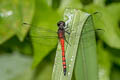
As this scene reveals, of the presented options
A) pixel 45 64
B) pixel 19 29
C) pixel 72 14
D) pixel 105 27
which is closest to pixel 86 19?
pixel 72 14

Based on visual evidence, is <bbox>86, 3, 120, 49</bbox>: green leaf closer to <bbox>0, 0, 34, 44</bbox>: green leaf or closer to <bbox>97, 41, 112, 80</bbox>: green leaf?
<bbox>97, 41, 112, 80</bbox>: green leaf

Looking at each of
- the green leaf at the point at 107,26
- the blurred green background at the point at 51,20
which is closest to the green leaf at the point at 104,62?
the blurred green background at the point at 51,20

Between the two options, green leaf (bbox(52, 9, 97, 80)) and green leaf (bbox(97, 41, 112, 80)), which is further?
green leaf (bbox(97, 41, 112, 80))

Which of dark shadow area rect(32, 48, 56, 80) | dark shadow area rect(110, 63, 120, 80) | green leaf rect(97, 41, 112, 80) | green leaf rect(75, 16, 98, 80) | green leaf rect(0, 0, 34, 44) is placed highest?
green leaf rect(0, 0, 34, 44)

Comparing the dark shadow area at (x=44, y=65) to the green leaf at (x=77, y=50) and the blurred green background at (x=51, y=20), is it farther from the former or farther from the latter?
the green leaf at (x=77, y=50)

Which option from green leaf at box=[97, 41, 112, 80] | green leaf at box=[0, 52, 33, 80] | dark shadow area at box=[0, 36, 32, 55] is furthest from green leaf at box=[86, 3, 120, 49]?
green leaf at box=[0, 52, 33, 80]

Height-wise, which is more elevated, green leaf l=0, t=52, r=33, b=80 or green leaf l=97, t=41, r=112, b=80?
green leaf l=97, t=41, r=112, b=80

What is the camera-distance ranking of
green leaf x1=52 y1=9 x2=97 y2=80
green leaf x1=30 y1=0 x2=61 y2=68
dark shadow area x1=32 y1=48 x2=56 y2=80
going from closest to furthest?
green leaf x1=52 y1=9 x2=97 y2=80
green leaf x1=30 y1=0 x2=61 y2=68
dark shadow area x1=32 y1=48 x2=56 y2=80

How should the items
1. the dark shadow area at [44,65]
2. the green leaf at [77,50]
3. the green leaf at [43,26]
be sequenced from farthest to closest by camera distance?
the dark shadow area at [44,65], the green leaf at [43,26], the green leaf at [77,50]

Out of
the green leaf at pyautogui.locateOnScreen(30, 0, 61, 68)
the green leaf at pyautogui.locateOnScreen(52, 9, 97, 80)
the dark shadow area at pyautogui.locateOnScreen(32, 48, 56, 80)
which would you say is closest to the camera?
the green leaf at pyautogui.locateOnScreen(52, 9, 97, 80)
